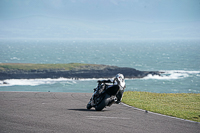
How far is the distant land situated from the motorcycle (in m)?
79.3

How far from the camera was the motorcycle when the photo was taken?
14545 millimetres

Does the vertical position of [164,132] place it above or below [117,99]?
below

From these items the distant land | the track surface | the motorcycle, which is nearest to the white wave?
the distant land

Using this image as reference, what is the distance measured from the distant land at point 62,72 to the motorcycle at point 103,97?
79290 mm

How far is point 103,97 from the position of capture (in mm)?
14789

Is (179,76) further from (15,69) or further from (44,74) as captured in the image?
(15,69)

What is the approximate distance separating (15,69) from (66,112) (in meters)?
87.2

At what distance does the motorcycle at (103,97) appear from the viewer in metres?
14.5

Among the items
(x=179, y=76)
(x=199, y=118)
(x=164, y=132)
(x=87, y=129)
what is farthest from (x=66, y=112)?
(x=179, y=76)

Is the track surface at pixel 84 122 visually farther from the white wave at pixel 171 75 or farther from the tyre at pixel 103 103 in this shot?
the white wave at pixel 171 75

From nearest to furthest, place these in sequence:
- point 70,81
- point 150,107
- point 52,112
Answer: point 52,112
point 150,107
point 70,81

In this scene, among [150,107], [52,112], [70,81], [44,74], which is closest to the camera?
[52,112]

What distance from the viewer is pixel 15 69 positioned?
98062 mm

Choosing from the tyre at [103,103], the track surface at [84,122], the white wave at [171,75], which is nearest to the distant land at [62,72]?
the white wave at [171,75]
